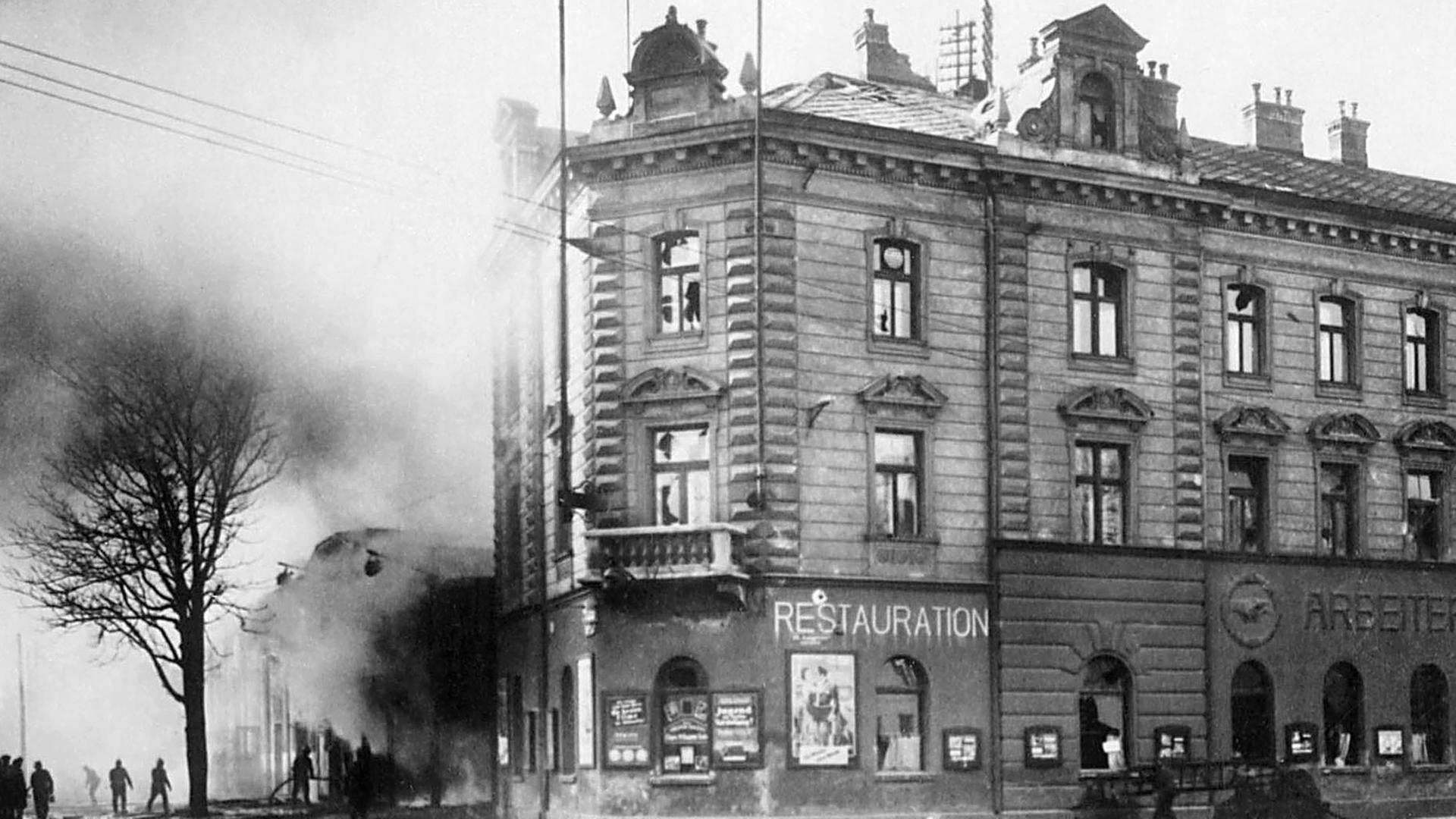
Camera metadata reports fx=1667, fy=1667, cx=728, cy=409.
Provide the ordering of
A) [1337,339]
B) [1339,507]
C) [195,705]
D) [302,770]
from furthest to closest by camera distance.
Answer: [302,770] → [195,705] → [1337,339] → [1339,507]

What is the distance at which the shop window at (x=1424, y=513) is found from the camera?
36.4m

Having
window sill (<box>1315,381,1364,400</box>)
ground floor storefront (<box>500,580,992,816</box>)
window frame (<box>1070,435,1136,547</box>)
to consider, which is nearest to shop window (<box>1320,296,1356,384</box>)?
window sill (<box>1315,381,1364,400</box>)

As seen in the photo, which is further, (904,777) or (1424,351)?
(1424,351)

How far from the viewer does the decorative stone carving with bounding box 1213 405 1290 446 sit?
33781mm

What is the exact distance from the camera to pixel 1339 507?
35.5m

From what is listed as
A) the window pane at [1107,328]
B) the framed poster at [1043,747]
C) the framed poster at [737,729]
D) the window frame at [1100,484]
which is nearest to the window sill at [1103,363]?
the window pane at [1107,328]

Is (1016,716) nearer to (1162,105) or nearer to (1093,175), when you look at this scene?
(1093,175)

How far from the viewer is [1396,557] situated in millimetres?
35781

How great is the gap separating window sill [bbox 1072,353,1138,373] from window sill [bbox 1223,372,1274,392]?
8.22 ft

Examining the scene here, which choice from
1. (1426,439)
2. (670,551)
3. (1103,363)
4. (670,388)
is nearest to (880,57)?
(1103,363)

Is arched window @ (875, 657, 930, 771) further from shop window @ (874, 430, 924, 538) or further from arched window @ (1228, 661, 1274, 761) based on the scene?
arched window @ (1228, 661, 1274, 761)

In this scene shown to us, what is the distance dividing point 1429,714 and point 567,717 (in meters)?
18.6

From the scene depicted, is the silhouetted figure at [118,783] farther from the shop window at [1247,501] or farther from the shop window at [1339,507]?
the shop window at [1339,507]

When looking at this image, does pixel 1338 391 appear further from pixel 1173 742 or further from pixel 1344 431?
pixel 1173 742
